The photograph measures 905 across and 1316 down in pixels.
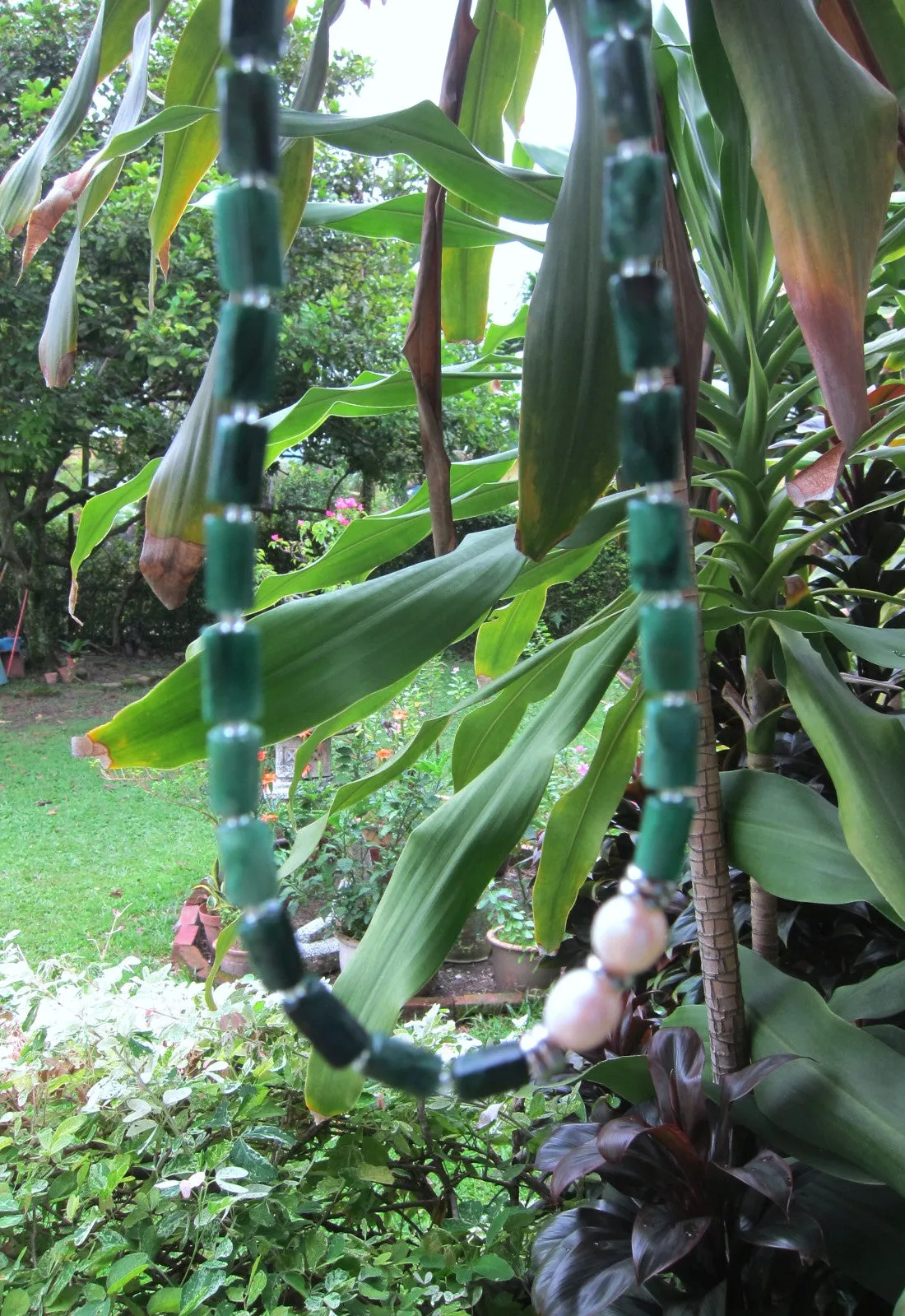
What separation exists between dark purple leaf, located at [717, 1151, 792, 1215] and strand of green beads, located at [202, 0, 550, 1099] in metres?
0.38

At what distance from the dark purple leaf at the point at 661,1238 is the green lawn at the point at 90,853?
1737mm

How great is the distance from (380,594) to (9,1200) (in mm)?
618

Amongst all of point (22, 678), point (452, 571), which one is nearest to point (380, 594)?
point (452, 571)

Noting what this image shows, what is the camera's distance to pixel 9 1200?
77 cm

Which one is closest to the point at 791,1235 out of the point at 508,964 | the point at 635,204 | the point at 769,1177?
the point at 769,1177

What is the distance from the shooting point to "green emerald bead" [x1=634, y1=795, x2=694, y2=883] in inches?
12.5

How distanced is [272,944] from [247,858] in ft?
0.10

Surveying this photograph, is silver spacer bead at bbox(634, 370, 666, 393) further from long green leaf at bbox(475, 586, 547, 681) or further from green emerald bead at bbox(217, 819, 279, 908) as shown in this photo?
long green leaf at bbox(475, 586, 547, 681)

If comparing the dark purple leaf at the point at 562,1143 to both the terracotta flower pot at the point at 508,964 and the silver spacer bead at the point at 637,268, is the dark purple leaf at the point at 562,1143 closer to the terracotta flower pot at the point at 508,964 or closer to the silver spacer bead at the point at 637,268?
the silver spacer bead at the point at 637,268

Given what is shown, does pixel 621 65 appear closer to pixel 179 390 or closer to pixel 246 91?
pixel 246 91

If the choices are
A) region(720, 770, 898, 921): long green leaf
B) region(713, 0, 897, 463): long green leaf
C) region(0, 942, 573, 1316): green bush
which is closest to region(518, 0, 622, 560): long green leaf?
region(713, 0, 897, 463): long green leaf

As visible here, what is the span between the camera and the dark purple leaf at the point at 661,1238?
1.97 ft

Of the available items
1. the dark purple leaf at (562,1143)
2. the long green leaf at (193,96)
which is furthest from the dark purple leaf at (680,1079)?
the long green leaf at (193,96)

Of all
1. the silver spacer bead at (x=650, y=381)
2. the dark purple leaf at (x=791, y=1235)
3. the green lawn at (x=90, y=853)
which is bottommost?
the green lawn at (x=90, y=853)
